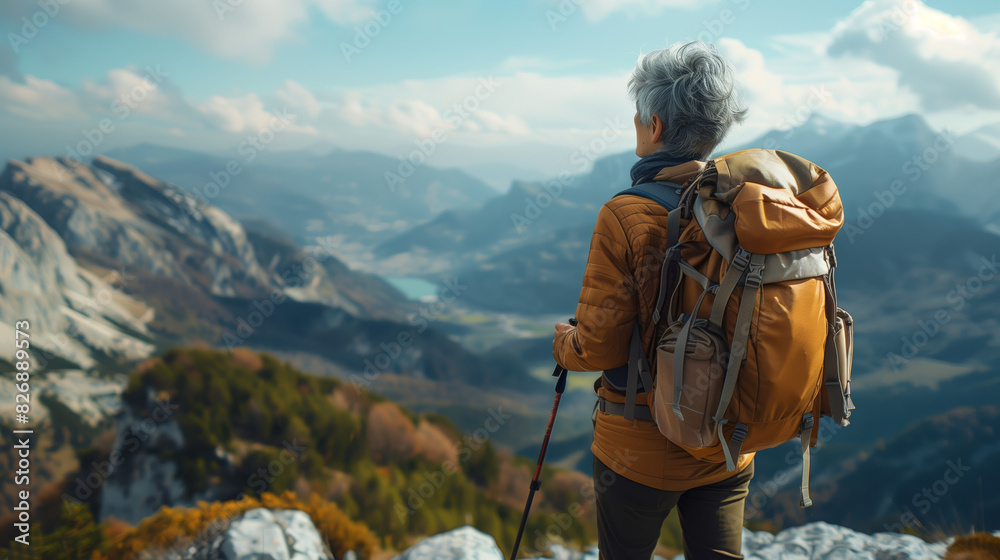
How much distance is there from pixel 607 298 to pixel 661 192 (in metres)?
0.38

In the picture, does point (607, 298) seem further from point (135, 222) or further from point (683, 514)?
point (135, 222)

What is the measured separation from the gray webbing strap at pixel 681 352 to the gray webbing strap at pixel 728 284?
0.04m

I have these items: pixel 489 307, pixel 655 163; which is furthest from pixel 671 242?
pixel 489 307

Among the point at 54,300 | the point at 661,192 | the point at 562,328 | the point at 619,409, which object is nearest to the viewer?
the point at 661,192

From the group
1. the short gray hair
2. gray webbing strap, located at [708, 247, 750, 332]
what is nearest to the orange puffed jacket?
the short gray hair

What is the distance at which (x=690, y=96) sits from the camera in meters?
1.42

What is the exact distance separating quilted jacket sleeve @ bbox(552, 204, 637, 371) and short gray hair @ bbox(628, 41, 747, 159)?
0.36 m

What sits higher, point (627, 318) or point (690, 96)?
point (690, 96)

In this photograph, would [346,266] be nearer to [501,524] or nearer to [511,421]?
[511,421]

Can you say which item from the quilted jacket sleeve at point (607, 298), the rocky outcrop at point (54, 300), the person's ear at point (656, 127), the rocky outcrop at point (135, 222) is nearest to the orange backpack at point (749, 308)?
the quilted jacket sleeve at point (607, 298)

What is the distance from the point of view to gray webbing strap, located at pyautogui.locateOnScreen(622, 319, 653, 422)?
148cm

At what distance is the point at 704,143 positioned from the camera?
1520 mm

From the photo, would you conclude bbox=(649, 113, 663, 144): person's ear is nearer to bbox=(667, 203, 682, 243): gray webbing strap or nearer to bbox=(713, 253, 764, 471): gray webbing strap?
bbox=(667, 203, 682, 243): gray webbing strap

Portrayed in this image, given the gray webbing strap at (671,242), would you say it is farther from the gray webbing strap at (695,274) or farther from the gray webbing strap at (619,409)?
the gray webbing strap at (619,409)
